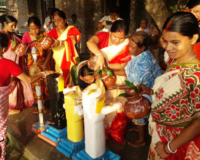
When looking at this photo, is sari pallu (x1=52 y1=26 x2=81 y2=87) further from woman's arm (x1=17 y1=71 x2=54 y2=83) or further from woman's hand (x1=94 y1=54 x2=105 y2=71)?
woman's hand (x1=94 y1=54 x2=105 y2=71)

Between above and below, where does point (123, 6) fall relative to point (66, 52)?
above

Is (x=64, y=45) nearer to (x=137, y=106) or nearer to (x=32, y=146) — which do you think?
(x=32, y=146)

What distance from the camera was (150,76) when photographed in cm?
177

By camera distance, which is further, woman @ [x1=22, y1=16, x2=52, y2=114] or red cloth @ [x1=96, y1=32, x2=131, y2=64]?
woman @ [x1=22, y1=16, x2=52, y2=114]

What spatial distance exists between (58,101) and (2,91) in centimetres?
64

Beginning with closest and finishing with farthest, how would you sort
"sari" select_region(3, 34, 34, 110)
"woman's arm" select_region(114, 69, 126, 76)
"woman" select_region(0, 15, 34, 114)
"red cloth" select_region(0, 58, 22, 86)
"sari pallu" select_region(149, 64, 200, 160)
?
"sari pallu" select_region(149, 64, 200, 160) → "red cloth" select_region(0, 58, 22, 86) → "woman's arm" select_region(114, 69, 126, 76) → "woman" select_region(0, 15, 34, 114) → "sari" select_region(3, 34, 34, 110)

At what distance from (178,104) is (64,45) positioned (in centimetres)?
211

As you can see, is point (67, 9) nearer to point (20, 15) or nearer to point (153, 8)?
point (153, 8)

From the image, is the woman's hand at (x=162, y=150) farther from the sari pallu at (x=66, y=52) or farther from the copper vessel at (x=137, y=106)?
the sari pallu at (x=66, y=52)

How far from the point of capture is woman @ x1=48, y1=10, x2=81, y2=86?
276cm

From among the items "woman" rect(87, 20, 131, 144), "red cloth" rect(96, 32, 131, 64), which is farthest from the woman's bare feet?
"red cloth" rect(96, 32, 131, 64)

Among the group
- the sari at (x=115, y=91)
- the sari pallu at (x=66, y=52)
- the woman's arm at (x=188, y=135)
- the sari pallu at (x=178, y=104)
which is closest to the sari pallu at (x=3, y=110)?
the sari pallu at (x=66, y=52)

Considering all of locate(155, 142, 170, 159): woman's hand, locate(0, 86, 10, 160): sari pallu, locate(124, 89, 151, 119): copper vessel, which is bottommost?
locate(0, 86, 10, 160): sari pallu

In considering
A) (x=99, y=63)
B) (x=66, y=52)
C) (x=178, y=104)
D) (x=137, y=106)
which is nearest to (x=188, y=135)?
(x=178, y=104)
